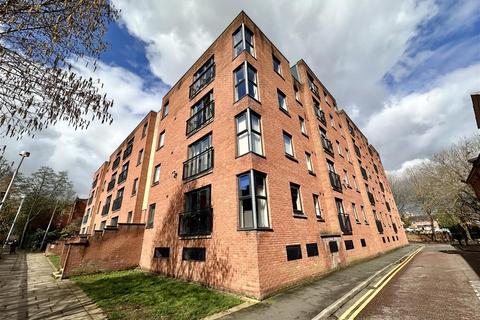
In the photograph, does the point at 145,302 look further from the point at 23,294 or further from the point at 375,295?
the point at 375,295

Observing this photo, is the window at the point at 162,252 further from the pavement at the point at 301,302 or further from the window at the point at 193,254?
the pavement at the point at 301,302

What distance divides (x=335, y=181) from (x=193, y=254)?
11.2m

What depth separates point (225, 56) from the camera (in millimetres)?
13359

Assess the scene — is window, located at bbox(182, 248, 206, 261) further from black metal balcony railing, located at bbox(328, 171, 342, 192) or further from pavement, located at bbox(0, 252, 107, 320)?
black metal balcony railing, located at bbox(328, 171, 342, 192)

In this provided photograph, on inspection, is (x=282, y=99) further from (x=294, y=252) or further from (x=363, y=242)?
(x=363, y=242)

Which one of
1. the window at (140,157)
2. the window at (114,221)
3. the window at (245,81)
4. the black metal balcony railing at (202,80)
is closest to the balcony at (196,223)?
the window at (245,81)

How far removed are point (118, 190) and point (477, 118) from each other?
2917 cm

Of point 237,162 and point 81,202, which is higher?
point 81,202

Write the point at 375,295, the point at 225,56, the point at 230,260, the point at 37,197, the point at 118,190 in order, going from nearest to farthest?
the point at 375,295, the point at 230,260, the point at 225,56, the point at 118,190, the point at 37,197

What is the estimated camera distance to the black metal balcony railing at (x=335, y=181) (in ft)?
49.9

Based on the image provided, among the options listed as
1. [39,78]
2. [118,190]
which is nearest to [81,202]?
[118,190]

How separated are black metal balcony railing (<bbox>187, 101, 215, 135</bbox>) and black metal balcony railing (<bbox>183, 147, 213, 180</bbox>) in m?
2.02

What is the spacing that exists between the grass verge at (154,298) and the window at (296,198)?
519 cm

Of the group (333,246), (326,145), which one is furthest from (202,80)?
(333,246)
